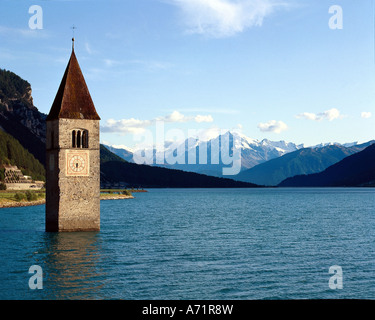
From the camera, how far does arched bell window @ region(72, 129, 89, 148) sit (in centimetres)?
5062

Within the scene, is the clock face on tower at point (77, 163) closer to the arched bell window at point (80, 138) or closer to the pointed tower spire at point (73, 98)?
the arched bell window at point (80, 138)

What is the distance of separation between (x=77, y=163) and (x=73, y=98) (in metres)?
7.04

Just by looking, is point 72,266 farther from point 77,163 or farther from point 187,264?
point 77,163

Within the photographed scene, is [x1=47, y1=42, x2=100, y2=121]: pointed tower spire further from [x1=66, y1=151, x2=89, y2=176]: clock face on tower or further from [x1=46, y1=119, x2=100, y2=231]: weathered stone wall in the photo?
[x1=66, y1=151, x2=89, y2=176]: clock face on tower

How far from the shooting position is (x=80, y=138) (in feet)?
167

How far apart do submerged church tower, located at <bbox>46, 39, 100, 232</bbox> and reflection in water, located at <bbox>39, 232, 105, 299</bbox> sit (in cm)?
144

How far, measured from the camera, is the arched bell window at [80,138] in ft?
166

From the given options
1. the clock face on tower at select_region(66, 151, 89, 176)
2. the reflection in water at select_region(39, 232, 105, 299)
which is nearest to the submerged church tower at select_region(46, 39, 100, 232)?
the clock face on tower at select_region(66, 151, 89, 176)

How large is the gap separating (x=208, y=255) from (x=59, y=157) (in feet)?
60.2

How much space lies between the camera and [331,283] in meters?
30.9

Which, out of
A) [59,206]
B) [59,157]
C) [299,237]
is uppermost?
[59,157]

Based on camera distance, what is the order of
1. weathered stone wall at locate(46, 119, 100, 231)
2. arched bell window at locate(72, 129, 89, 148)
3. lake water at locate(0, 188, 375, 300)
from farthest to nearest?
1. arched bell window at locate(72, 129, 89, 148)
2. weathered stone wall at locate(46, 119, 100, 231)
3. lake water at locate(0, 188, 375, 300)
